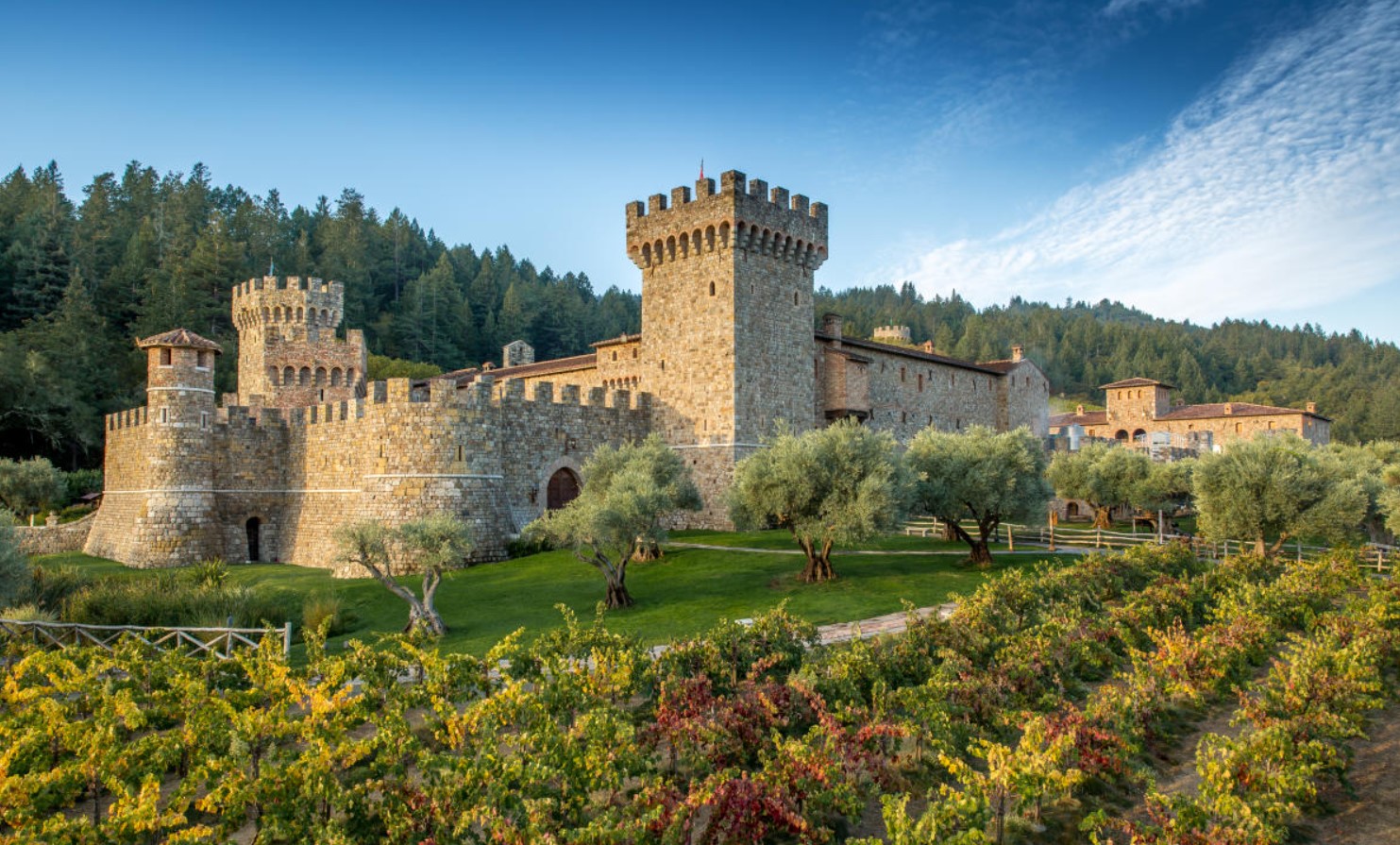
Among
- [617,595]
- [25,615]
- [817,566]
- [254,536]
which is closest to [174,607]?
[25,615]

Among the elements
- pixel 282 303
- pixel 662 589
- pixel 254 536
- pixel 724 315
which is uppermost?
pixel 282 303

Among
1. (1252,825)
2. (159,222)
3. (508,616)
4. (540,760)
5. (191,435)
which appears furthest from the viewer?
(159,222)

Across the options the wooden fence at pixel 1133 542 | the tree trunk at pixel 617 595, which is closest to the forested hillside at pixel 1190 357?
the wooden fence at pixel 1133 542

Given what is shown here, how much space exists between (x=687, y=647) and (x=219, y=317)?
2217 inches

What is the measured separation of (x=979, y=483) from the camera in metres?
24.6

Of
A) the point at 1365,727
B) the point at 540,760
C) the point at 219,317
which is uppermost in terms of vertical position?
the point at 219,317

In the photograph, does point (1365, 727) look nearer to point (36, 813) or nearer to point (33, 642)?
point (36, 813)

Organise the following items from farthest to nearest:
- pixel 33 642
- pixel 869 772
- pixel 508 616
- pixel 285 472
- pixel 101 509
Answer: pixel 101 509
pixel 285 472
pixel 508 616
pixel 33 642
pixel 869 772

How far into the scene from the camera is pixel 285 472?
105ft

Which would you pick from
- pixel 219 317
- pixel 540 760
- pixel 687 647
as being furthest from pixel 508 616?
pixel 219 317

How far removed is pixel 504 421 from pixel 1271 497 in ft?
74.3

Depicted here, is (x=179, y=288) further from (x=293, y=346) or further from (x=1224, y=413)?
(x=1224, y=413)

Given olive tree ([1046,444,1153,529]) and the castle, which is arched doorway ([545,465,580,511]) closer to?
the castle

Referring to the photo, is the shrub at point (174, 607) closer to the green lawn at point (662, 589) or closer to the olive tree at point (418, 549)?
the green lawn at point (662, 589)
